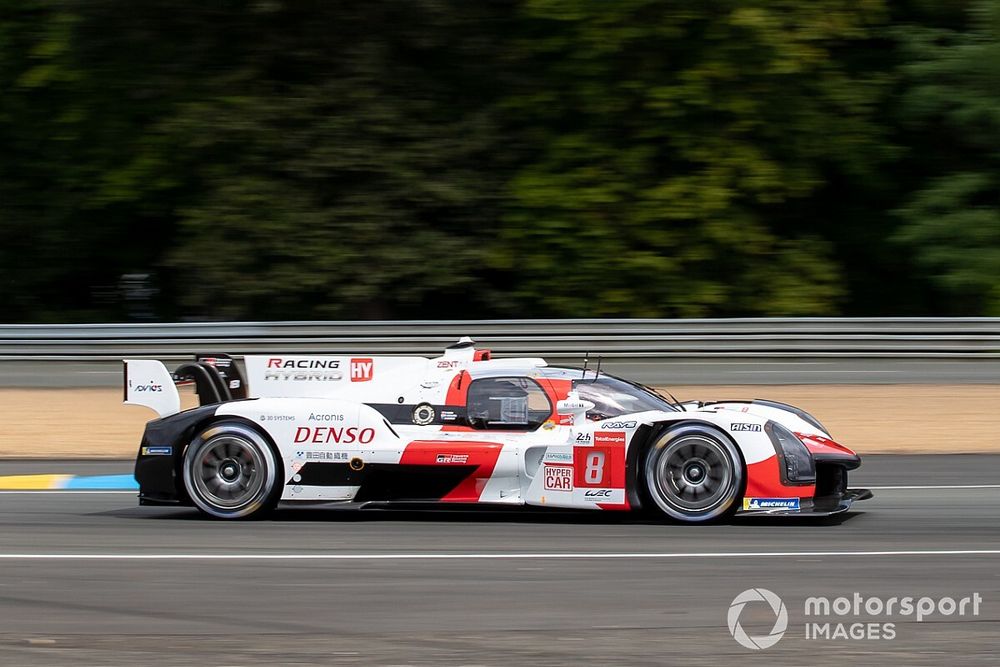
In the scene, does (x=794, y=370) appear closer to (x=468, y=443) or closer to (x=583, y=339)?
(x=583, y=339)

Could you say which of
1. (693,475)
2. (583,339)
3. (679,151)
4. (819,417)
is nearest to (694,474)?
(693,475)

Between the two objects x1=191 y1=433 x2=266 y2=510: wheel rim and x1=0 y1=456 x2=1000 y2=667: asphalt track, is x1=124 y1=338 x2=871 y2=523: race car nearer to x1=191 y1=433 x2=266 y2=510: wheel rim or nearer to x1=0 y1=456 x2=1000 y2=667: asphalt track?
x1=191 y1=433 x2=266 y2=510: wheel rim

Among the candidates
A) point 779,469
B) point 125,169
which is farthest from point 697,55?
point 779,469

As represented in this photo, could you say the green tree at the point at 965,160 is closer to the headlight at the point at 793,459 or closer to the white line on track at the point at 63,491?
the headlight at the point at 793,459

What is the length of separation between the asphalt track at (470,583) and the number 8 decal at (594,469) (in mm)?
321

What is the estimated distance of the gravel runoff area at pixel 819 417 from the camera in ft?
42.0

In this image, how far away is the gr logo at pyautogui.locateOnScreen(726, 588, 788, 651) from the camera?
229 inches

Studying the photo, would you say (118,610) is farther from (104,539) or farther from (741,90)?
(741,90)

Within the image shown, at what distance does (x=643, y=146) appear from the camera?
17.3 metres

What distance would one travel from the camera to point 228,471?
362 inches

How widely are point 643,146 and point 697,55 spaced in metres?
1.35

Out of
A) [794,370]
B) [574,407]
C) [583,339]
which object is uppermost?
[583,339]
